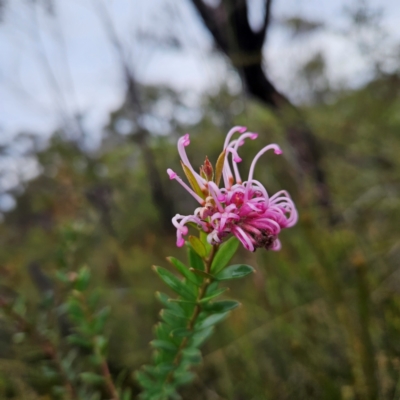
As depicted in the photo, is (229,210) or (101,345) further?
(101,345)

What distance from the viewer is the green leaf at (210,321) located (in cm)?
35

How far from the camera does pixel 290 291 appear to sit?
3.46 ft

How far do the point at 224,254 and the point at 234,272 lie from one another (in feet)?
0.07

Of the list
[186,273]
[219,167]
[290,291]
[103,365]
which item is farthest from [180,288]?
[290,291]

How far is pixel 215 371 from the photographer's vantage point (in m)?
1.10

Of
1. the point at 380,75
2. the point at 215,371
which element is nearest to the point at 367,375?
the point at 215,371

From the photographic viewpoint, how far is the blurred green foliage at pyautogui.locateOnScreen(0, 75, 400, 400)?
650mm

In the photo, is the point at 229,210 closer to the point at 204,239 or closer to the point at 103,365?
the point at 204,239

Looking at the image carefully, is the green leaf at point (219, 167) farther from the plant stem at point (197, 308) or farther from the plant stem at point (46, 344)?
the plant stem at point (46, 344)

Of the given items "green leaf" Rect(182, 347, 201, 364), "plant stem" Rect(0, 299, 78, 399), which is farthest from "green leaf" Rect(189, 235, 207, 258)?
"plant stem" Rect(0, 299, 78, 399)

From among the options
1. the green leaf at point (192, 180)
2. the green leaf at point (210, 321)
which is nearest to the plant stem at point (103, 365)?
the green leaf at point (210, 321)

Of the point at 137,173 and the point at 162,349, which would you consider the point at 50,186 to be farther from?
the point at 162,349

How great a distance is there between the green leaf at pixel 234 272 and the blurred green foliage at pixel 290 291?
0.28m

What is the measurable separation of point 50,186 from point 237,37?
3106 millimetres
